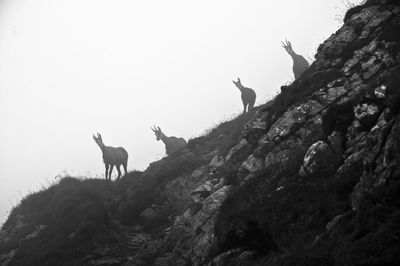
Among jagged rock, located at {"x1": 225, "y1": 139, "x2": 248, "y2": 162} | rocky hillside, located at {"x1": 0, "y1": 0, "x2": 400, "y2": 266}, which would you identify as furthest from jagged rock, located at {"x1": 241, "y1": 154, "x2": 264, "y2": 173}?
jagged rock, located at {"x1": 225, "y1": 139, "x2": 248, "y2": 162}

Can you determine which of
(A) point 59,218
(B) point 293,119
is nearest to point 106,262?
(A) point 59,218

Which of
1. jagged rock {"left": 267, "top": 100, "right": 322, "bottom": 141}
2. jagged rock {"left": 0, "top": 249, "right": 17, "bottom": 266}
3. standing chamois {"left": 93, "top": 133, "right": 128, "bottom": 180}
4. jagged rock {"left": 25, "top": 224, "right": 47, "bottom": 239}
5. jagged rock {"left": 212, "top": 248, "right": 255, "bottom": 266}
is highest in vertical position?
standing chamois {"left": 93, "top": 133, "right": 128, "bottom": 180}

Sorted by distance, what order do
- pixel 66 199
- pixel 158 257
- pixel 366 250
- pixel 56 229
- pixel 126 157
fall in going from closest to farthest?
pixel 366 250, pixel 158 257, pixel 56 229, pixel 66 199, pixel 126 157

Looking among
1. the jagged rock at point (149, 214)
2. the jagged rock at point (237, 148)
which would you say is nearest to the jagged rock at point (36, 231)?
the jagged rock at point (149, 214)

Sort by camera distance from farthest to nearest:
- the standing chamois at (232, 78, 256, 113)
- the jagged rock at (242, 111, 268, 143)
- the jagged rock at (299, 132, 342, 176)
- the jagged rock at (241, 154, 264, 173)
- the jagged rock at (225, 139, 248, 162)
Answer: the standing chamois at (232, 78, 256, 113) < the jagged rock at (225, 139, 248, 162) < the jagged rock at (242, 111, 268, 143) < the jagged rock at (241, 154, 264, 173) < the jagged rock at (299, 132, 342, 176)

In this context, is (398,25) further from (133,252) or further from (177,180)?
(133,252)

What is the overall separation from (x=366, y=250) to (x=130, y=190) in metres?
19.1

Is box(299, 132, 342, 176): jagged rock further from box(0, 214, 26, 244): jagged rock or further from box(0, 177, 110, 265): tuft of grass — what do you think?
box(0, 214, 26, 244): jagged rock

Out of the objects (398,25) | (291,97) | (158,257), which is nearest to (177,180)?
(158,257)

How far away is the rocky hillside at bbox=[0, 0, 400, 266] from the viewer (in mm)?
8141

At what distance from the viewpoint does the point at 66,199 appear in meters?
23.3

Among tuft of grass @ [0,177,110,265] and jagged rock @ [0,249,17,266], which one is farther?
jagged rock @ [0,249,17,266]

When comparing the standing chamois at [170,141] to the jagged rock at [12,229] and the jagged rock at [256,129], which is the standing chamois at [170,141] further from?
the jagged rock at [256,129]

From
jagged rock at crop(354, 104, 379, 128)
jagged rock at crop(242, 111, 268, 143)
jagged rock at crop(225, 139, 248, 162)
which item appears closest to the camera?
jagged rock at crop(354, 104, 379, 128)
